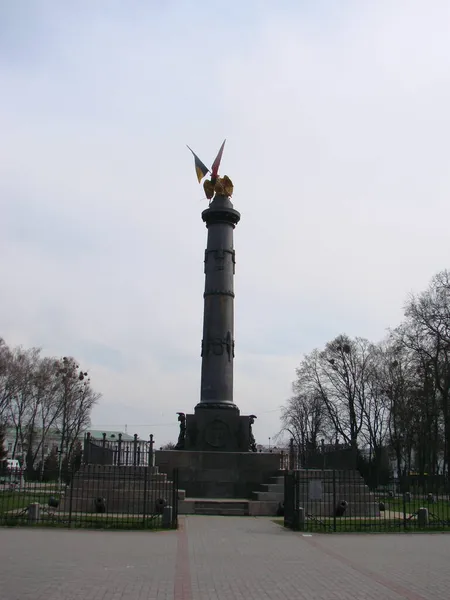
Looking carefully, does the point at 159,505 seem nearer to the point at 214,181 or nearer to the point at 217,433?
the point at 217,433

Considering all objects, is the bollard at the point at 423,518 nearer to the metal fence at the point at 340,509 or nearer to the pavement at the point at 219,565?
the metal fence at the point at 340,509

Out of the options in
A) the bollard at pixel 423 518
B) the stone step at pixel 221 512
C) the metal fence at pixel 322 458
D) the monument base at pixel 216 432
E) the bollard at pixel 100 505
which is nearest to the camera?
the bollard at pixel 423 518

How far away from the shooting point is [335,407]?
174 feet

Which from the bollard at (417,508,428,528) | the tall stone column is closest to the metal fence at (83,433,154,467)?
the tall stone column

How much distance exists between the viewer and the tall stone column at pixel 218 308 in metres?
26.6

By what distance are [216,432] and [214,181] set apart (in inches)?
450

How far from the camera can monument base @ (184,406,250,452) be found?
25562 mm

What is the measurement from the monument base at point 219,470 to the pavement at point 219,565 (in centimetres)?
736

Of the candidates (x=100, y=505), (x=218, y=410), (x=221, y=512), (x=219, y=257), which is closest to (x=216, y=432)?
(x=218, y=410)

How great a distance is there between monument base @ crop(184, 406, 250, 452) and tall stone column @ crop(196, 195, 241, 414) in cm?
46

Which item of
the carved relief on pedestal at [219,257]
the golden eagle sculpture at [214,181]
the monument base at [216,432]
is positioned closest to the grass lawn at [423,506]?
the monument base at [216,432]

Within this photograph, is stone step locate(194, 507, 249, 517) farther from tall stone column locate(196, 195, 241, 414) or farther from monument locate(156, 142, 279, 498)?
tall stone column locate(196, 195, 241, 414)

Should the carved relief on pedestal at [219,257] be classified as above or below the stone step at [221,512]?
above

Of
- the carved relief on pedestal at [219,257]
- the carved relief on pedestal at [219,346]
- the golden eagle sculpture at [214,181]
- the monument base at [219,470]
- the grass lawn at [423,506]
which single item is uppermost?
the golden eagle sculpture at [214,181]
